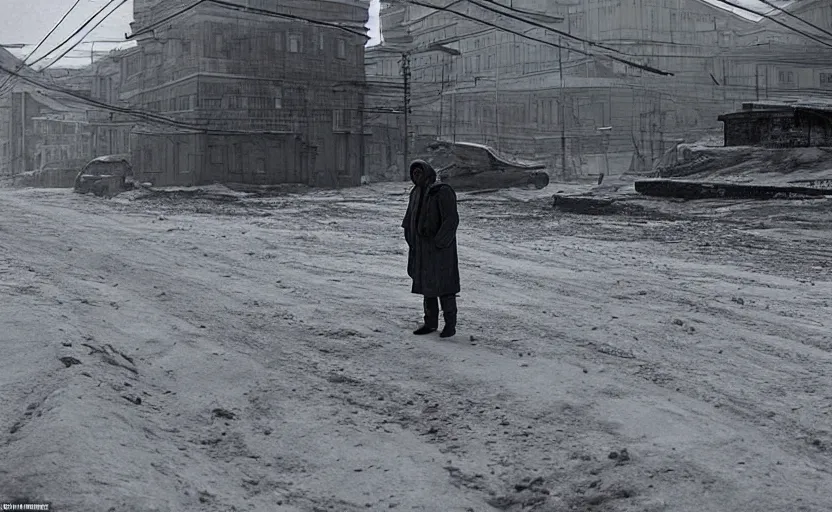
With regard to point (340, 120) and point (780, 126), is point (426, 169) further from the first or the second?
point (340, 120)

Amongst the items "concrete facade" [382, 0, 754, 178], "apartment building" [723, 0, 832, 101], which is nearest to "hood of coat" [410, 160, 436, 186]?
"concrete facade" [382, 0, 754, 178]

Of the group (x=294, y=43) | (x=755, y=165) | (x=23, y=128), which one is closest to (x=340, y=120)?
(x=294, y=43)

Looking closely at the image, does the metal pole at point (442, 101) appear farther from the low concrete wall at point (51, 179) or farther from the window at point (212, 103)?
the low concrete wall at point (51, 179)

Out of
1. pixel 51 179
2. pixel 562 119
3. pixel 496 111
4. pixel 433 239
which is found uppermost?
pixel 496 111

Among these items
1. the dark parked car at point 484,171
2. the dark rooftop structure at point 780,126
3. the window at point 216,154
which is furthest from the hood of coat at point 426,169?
the window at point 216,154

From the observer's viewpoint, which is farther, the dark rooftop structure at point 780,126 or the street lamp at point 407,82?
the street lamp at point 407,82

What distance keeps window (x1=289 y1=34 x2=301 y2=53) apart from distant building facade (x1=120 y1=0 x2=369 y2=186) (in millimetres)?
44

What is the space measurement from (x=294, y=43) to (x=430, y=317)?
3128 centimetres

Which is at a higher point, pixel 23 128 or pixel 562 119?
pixel 23 128

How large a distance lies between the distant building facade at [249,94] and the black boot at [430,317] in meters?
27.4

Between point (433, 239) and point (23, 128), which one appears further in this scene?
point (23, 128)

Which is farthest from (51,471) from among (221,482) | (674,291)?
(674,291)

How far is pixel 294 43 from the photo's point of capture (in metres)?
35.8

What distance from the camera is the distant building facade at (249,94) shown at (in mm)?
33438
